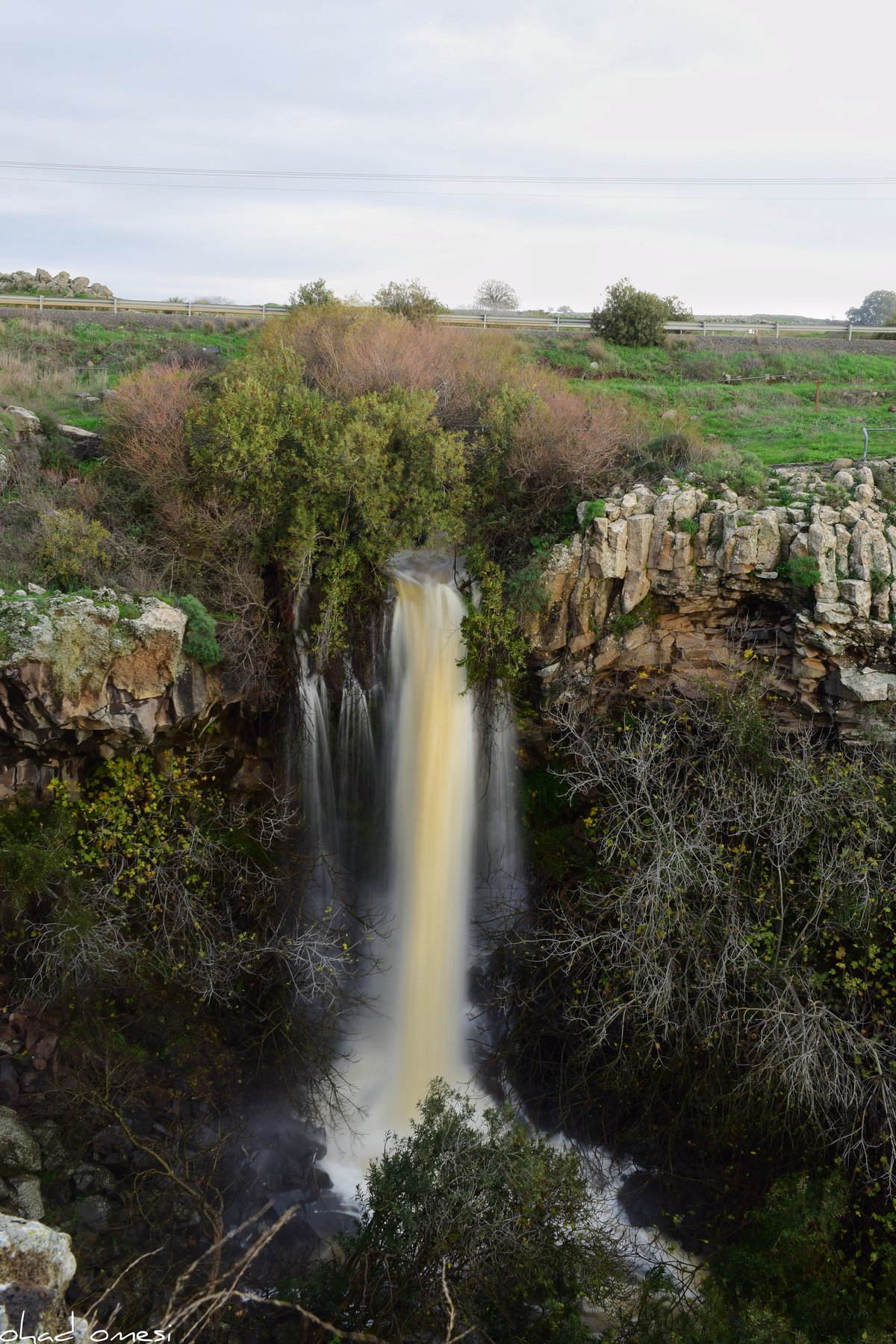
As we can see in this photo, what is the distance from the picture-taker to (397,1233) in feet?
26.9

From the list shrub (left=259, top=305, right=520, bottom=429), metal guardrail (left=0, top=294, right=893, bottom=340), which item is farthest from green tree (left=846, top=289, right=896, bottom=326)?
shrub (left=259, top=305, right=520, bottom=429)

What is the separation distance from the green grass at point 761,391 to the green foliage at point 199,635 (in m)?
8.63

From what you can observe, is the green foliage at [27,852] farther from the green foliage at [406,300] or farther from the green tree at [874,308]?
the green tree at [874,308]

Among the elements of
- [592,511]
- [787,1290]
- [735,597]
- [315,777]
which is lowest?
[787,1290]

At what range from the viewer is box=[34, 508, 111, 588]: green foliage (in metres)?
11.4

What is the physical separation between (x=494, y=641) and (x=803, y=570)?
4339 millimetres

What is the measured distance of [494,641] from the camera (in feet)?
40.8

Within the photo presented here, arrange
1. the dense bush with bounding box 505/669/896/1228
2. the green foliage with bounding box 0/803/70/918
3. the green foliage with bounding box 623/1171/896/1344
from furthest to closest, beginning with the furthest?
the green foliage with bounding box 0/803/70/918 → the dense bush with bounding box 505/669/896/1228 → the green foliage with bounding box 623/1171/896/1344

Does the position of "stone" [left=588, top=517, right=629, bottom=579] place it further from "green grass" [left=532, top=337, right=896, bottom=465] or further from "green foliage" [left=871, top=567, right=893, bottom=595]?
"green grass" [left=532, top=337, right=896, bottom=465]

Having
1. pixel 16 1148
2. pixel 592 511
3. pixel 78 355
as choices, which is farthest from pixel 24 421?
pixel 16 1148

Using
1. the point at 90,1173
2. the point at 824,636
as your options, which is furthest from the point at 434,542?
the point at 90,1173

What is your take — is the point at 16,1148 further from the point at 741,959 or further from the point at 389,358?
the point at 389,358

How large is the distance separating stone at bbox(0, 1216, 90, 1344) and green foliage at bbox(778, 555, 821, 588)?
10891 millimetres

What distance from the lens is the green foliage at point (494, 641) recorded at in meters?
12.4
